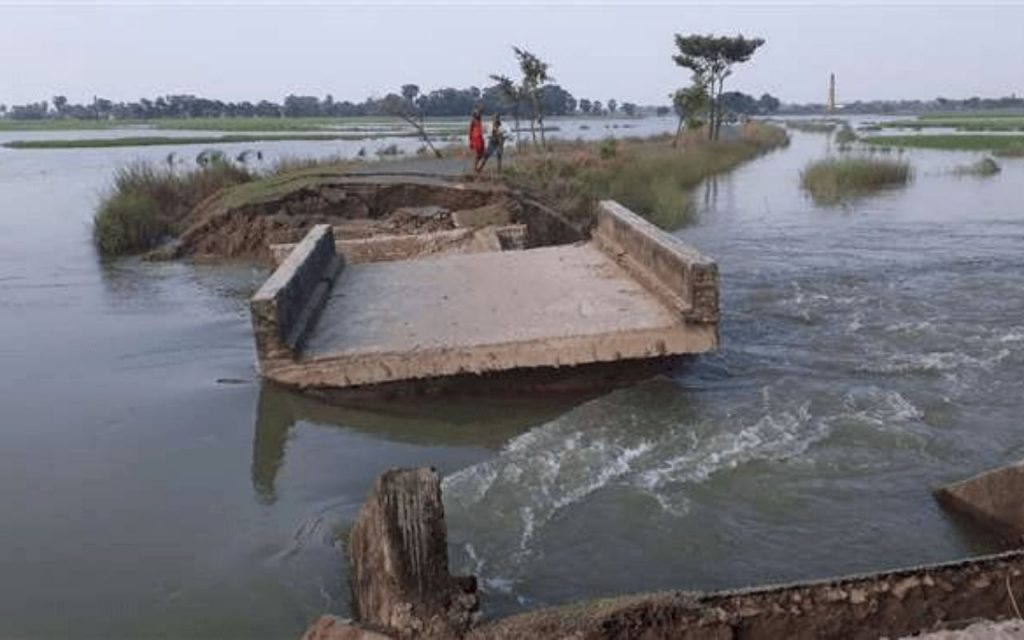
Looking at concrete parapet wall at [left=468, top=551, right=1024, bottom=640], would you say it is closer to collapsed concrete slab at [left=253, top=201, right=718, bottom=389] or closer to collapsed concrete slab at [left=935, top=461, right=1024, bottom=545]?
collapsed concrete slab at [left=935, top=461, right=1024, bottom=545]

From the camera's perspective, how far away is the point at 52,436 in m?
7.71

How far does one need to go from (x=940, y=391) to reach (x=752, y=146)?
45.2 m

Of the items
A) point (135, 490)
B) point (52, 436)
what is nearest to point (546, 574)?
point (135, 490)

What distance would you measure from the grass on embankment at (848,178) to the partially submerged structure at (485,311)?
1564 centimetres

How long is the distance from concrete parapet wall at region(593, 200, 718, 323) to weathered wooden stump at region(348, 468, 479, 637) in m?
4.36

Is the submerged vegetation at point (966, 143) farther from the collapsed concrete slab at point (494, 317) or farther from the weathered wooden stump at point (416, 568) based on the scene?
the weathered wooden stump at point (416, 568)

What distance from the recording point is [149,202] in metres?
21.4

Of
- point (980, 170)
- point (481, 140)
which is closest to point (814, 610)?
point (481, 140)

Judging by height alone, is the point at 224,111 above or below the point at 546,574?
above

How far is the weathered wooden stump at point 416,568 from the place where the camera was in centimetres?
380

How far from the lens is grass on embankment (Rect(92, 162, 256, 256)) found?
19.9 metres

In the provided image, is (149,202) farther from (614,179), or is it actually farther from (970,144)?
(970,144)

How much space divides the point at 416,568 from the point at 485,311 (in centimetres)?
532

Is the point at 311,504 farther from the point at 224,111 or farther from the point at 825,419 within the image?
the point at 224,111
